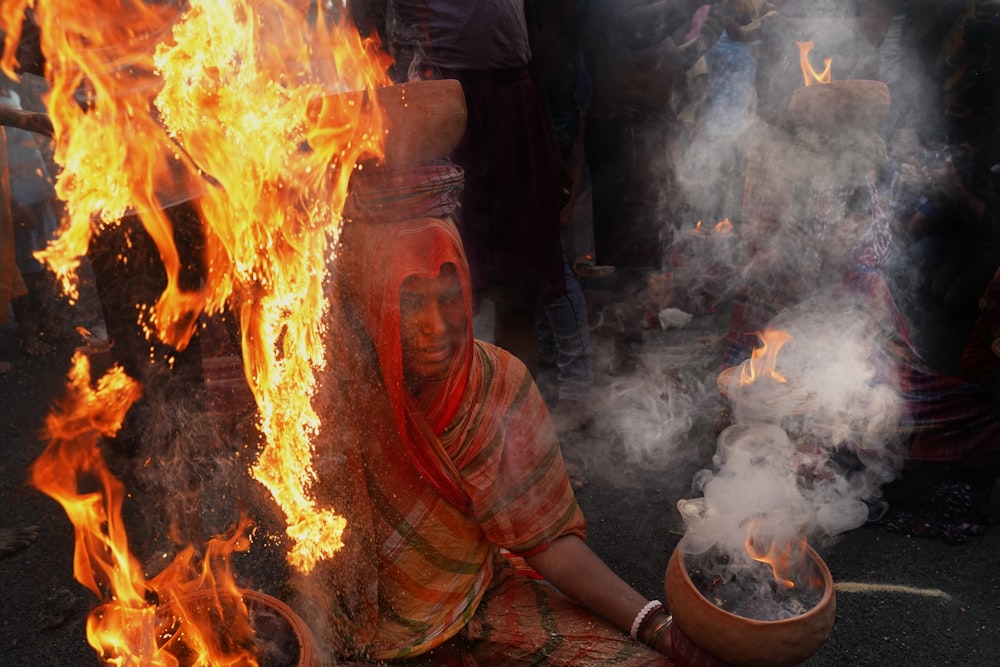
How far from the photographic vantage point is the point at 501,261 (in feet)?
14.9

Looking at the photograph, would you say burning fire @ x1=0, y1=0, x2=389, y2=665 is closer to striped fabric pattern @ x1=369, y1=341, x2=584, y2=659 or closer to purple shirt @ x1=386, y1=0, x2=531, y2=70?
striped fabric pattern @ x1=369, y1=341, x2=584, y2=659

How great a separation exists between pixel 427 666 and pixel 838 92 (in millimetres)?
3556

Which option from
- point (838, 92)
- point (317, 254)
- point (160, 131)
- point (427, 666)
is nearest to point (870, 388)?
point (838, 92)

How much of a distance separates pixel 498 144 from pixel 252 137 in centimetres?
205

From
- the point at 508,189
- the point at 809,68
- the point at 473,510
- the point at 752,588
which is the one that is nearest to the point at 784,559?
the point at 752,588

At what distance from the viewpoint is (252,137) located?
94.1 inches

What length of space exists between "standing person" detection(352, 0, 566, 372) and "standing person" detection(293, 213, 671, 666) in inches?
78.1

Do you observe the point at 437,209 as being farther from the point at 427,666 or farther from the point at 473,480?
the point at 427,666

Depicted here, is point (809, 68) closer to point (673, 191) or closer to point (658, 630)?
point (673, 191)

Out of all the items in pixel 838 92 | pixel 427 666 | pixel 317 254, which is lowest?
pixel 427 666

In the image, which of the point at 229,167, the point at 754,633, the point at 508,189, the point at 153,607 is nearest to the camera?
the point at 754,633

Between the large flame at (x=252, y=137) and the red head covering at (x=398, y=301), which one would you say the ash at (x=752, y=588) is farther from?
the large flame at (x=252, y=137)

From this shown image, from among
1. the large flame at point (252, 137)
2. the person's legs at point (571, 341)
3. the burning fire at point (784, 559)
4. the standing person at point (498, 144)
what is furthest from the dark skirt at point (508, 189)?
the burning fire at point (784, 559)

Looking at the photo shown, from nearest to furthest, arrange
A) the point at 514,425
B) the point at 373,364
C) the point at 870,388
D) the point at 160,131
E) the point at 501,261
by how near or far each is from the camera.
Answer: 1. the point at 373,364
2. the point at 514,425
3. the point at 160,131
4. the point at 870,388
5. the point at 501,261
